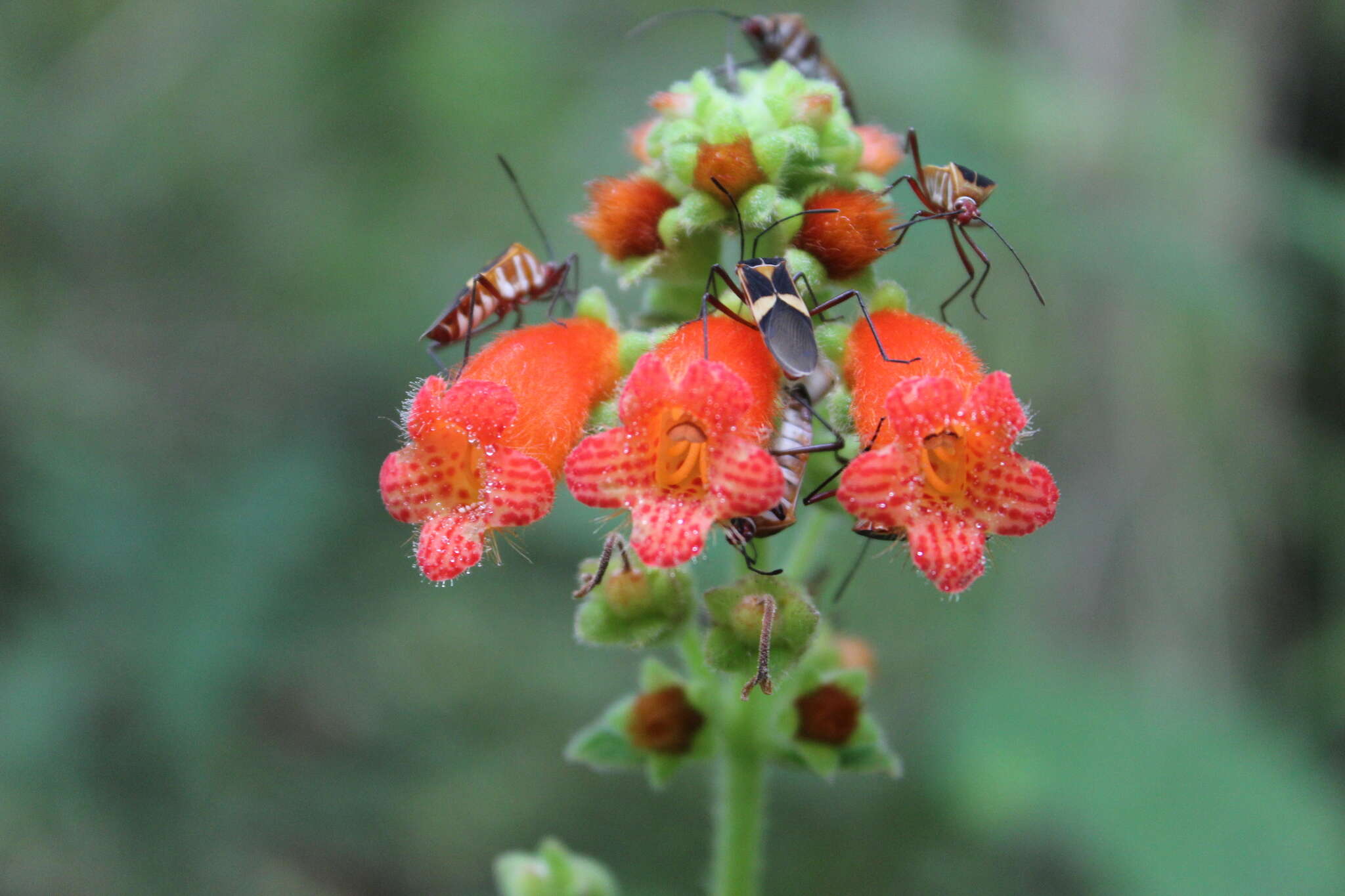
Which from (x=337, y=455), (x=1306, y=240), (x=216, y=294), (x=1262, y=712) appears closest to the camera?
(x=1306, y=240)

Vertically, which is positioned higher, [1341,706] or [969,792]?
[969,792]

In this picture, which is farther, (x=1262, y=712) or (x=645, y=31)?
(x=645, y=31)

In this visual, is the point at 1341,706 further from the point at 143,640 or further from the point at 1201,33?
the point at 143,640

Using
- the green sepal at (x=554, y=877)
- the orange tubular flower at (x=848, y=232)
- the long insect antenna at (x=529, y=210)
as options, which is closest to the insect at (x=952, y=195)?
the orange tubular flower at (x=848, y=232)

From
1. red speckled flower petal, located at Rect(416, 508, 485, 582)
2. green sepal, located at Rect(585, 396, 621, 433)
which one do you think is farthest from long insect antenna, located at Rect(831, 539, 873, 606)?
red speckled flower petal, located at Rect(416, 508, 485, 582)

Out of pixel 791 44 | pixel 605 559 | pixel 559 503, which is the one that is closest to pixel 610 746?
pixel 605 559

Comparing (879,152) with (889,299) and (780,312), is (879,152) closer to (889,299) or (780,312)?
(889,299)

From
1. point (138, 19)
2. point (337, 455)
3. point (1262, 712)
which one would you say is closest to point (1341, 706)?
point (1262, 712)
